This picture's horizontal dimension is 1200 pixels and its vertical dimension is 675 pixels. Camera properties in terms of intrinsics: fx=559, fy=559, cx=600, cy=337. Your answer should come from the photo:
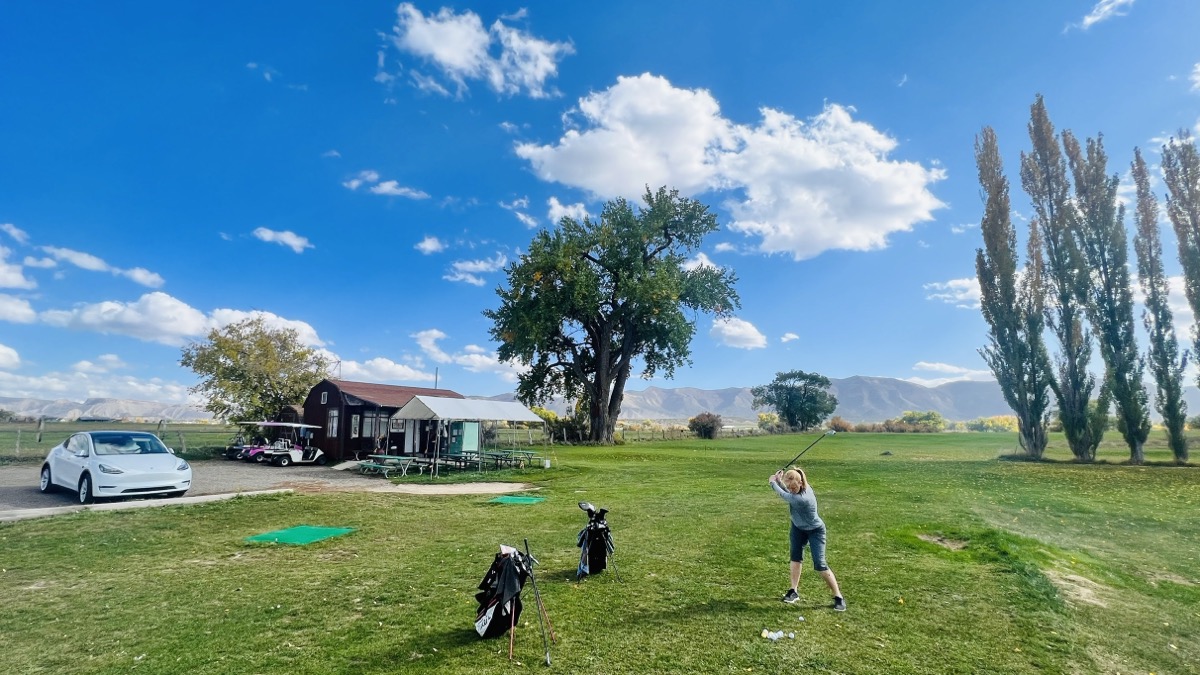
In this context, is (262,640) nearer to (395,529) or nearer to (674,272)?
→ (395,529)

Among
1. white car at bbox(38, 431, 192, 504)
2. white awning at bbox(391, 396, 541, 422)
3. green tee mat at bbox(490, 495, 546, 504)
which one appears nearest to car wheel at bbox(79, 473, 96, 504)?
white car at bbox(38, 431, 192, 504)

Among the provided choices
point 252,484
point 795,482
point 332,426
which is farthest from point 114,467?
point 332,426

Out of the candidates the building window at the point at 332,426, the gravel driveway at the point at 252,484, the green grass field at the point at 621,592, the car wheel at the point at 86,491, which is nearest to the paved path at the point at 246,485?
the gravel driveway at the point at 252,484

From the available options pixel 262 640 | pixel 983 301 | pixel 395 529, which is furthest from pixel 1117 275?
pixel 262 640

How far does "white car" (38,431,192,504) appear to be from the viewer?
12547 millimetres

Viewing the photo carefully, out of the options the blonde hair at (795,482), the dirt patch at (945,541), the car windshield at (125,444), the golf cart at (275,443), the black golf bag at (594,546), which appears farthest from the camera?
the golf cart at (275,443)

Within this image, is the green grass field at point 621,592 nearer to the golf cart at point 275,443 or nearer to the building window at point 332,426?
the golf cart at point 275,443

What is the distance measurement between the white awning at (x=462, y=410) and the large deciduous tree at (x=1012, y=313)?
23.3 m

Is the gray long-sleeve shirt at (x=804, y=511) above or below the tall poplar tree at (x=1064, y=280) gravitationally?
below

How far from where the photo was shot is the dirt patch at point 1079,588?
6.67 metres

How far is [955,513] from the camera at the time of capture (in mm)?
12047

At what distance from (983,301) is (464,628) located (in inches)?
1246

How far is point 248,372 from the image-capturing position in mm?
34875

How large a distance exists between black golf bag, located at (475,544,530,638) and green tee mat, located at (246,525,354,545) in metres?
5.60
